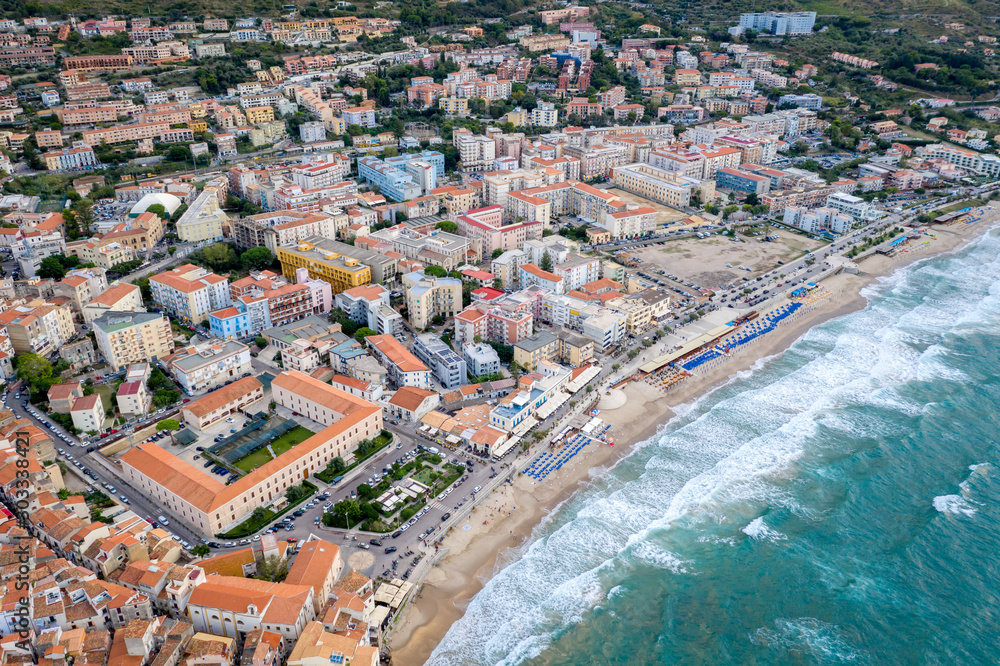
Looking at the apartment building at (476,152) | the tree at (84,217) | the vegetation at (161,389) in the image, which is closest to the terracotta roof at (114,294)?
the vegetation at (161,389)

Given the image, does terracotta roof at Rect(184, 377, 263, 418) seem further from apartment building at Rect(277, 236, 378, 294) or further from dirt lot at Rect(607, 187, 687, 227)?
dirt lot at Rect(607, 187, 687, 227)

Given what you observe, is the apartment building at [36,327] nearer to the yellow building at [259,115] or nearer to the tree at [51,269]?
the tree at [51,269]

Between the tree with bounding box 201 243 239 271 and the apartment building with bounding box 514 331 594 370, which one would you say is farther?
the tree with bounding box 201 243 239 271

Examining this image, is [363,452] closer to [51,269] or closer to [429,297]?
[429,297]

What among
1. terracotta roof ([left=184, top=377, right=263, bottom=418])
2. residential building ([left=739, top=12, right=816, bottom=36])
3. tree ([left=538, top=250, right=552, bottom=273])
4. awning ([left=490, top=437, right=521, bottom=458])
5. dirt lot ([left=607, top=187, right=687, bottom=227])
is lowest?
awning ([left=490, top=437, right=521, bottom=458])

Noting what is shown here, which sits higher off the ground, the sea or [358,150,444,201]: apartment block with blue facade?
[358,150,444,201]: apartment block with blue facade

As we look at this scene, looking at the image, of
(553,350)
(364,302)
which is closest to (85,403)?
(364,302)

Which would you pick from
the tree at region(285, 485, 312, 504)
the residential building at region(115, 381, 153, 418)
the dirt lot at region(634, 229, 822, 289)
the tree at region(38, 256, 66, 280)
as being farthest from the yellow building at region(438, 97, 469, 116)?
the tree at region(285, 485, 312, 504)
